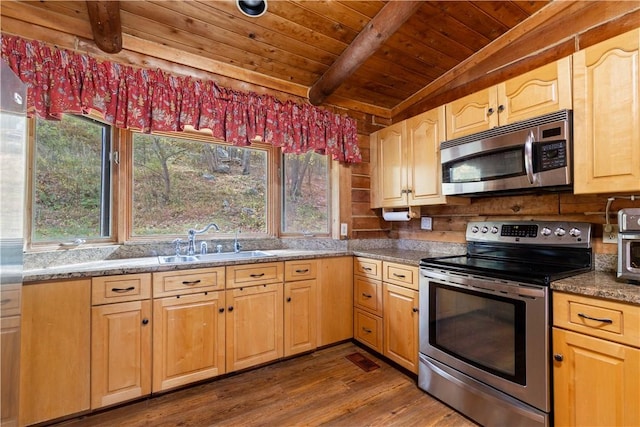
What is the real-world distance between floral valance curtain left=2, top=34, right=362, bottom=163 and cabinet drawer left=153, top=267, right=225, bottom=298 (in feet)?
3.56

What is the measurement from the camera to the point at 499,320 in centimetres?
167

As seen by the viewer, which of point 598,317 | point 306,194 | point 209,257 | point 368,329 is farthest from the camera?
point 306,194

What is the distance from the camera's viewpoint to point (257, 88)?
2625 millimetres

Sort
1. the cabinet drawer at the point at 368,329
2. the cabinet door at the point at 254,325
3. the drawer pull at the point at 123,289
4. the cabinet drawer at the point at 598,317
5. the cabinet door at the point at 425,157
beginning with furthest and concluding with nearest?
1. the cabinet drawer at the point at 368,329
2. the cabinet door at the point at 425,157
3. the cabinet door at the point at 254,325
4. the drawer pull at the point at 123,289
5. the cabinet drawer at the point at 598,317

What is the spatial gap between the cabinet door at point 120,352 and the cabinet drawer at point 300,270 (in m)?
1.02

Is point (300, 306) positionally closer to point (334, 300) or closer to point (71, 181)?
point (334, 300)

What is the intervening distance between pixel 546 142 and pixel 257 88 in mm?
2237

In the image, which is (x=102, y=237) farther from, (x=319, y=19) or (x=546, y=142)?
(x=546, y=142)

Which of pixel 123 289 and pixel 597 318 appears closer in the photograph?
pixel 597 318

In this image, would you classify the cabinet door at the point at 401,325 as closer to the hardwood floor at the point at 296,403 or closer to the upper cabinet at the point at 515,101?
the hardwood floor at the point at 296,403

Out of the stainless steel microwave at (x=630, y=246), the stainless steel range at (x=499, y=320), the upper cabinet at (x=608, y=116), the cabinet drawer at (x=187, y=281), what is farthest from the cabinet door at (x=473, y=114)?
the cabinet drawer at (x=187, y=281)

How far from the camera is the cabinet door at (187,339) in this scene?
1.94 m

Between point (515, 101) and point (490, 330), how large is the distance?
146 cm

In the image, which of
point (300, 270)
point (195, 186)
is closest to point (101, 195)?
point (195, 186)
